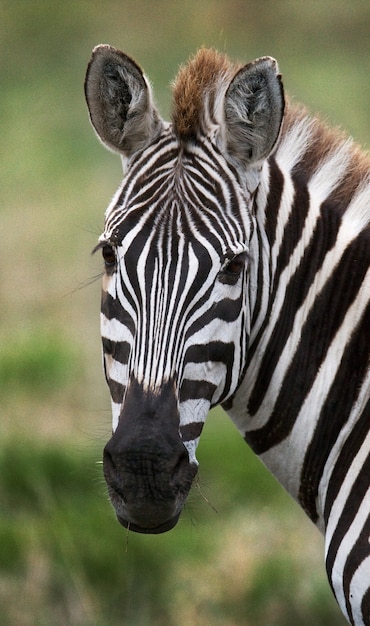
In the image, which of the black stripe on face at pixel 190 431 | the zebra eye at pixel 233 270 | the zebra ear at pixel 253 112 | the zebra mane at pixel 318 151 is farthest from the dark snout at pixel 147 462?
the zebra mane at pixel 318 151

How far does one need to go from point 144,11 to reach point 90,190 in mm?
11796

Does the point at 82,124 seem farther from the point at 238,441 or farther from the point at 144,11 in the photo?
the point at 238,441

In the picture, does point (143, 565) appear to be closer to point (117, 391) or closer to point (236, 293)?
point (117, 391)

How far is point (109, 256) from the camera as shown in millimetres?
4816

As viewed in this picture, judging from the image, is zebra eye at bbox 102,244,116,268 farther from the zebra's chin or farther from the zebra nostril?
the zebra's chin

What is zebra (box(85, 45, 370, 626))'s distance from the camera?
4547 mm

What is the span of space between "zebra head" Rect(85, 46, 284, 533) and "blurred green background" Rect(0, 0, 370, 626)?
0.37m

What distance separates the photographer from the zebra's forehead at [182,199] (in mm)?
4723

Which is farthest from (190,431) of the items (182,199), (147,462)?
(182,199)

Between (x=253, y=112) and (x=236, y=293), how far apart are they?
919 millimetres

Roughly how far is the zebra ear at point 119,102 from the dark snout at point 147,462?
4.47 feet

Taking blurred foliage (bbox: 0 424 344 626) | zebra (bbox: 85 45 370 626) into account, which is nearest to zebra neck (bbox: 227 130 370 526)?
zebra (bbox: 85 45 370 626)

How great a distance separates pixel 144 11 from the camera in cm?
3067

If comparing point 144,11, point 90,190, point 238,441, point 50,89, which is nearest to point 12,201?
point 90,190
